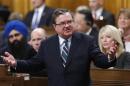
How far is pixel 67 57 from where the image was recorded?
4.13 metres

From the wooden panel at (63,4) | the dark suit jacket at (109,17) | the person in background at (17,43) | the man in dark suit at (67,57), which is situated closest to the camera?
the man in dark suit at (67,57)

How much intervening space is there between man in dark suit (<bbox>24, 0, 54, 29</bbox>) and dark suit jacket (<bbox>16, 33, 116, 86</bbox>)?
3.23 m

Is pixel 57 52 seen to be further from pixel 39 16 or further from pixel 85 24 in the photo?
pixel 39 16

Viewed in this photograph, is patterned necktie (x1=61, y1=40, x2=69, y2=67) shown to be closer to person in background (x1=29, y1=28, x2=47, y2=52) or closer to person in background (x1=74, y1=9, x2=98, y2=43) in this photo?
person in background (x1=29, y1=28, x2=47, y2=52)

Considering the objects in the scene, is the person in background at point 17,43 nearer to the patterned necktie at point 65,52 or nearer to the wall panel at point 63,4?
the patterned necktie at point 65,52

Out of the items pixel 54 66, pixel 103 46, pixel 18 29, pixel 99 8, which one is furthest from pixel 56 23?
pixel 99 8

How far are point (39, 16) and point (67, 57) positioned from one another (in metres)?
3.64

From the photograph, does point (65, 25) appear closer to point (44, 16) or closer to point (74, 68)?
point (74, 68)

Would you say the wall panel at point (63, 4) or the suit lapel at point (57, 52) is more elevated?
the wall panel at point (63, 4)

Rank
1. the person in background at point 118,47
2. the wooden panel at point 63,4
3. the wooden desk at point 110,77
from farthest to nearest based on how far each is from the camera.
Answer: the wooden panel at point 63,4, the person in background at point 118,47, the wooden desk at point 110,77

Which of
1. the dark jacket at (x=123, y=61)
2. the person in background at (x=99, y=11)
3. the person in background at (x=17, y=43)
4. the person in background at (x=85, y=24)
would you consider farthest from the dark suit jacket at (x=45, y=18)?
the dark jacket at (x=123, y=61)

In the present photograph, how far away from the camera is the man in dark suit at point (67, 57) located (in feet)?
13.4

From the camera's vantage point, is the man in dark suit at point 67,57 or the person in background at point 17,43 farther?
the person in background at point 17,43

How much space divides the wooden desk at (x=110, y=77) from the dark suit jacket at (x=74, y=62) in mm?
245
